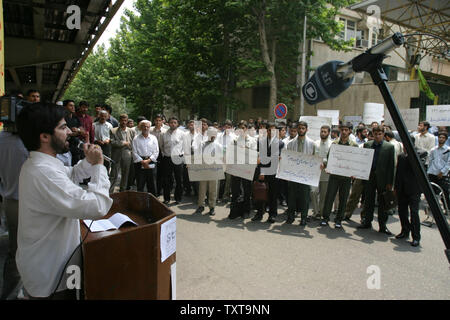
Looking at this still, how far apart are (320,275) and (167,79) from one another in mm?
17580

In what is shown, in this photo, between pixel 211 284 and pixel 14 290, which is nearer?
pixel 14 290

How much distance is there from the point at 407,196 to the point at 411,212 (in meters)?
0.30

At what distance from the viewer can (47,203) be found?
1749mm

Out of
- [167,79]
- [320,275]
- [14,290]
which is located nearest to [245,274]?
[320,275]

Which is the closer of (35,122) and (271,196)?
(35,122)

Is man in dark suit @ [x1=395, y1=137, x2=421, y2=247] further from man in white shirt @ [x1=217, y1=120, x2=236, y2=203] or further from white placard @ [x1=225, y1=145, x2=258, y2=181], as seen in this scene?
man in white shirt @ [x1=217, y1=120, x2=236, y2=203]

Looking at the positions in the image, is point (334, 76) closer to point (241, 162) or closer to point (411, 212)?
point (411, 212)

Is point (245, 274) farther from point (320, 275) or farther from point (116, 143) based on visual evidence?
point (116, 143)

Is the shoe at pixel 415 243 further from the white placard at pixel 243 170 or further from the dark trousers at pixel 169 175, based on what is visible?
the dark trousers at pixel 169 175

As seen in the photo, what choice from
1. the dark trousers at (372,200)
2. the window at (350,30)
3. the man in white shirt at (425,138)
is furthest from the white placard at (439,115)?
the window at (350,30)

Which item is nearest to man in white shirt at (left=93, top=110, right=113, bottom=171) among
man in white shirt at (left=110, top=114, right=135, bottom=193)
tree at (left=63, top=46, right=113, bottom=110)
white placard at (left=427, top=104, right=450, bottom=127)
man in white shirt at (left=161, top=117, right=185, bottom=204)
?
man in white shirt at (left=110, top=114, right=135, bottom=193)

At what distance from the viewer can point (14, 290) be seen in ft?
9.86

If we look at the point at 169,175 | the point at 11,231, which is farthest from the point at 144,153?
the point at 11,231
